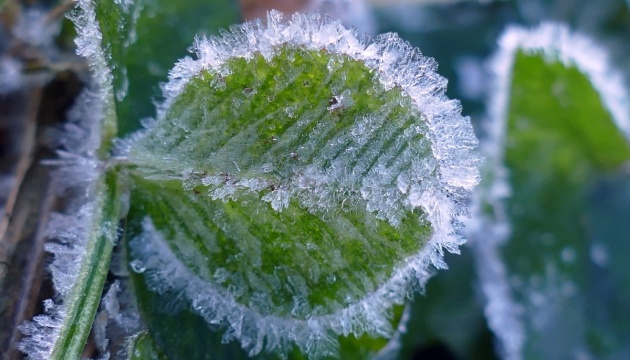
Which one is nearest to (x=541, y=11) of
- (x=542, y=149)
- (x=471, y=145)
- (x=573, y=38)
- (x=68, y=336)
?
(x=573, y=38)

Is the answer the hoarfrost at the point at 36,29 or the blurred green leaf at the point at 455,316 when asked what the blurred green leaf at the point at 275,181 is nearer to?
the hoarfrost at the point at 36,29

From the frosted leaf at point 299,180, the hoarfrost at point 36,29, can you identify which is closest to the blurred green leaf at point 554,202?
the frosted leaf at point 299,180

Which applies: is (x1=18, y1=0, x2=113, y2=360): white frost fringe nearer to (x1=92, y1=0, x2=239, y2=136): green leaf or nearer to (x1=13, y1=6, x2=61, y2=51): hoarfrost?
(x1=92, y1=0, x2=239, y2=136): green leaf

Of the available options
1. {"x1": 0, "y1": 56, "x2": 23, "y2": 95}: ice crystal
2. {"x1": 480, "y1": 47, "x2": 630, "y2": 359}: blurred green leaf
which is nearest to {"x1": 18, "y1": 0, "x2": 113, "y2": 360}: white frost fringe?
{"x1": 0, "y1": 56, "x2": 23, "y2": 95}: ice crystal

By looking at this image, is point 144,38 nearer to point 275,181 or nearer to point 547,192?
point 275,181

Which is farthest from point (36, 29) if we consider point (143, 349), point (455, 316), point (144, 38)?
point (455, 316)

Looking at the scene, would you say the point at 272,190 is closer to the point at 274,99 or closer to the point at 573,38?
the point at 274,99
